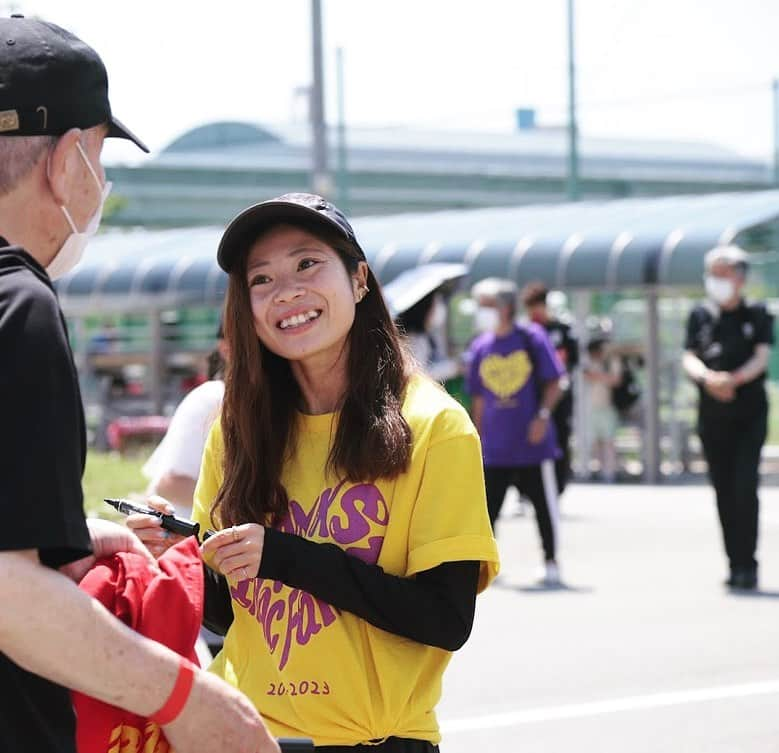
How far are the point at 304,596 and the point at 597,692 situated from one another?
498 cm

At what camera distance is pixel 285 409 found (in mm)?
3598

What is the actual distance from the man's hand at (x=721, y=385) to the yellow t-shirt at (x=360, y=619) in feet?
26.2

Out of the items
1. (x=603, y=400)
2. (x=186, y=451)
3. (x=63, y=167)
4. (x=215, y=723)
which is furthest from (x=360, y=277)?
(x=603, y=400)

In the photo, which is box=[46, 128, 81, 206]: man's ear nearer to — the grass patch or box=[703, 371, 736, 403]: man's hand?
the grass patch

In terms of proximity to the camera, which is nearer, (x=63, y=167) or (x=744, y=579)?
(x=63, y=167)

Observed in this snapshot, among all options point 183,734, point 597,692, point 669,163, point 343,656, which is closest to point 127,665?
point 183,734

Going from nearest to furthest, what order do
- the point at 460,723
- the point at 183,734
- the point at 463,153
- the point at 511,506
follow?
1. the point at 183,734
2. the point at 460,723
3. the point at 511,506
4. the point at 463,153

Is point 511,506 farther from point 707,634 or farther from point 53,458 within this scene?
point 53,458

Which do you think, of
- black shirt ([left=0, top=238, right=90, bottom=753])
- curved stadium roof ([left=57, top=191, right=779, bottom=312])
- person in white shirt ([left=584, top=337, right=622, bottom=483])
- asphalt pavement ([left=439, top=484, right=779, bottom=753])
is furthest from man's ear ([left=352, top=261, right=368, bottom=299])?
person in white shirt ([left=584, top=337, right=622, bottom=483])

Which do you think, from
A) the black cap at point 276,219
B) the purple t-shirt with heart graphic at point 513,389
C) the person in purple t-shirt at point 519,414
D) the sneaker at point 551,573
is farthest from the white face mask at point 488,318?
the black cap at point 276,219

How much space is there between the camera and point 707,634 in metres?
9.51

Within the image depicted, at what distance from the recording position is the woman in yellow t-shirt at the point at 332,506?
3250mm

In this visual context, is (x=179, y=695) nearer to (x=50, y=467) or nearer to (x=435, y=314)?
(x=50, y=467)

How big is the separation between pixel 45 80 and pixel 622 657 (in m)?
6.91
